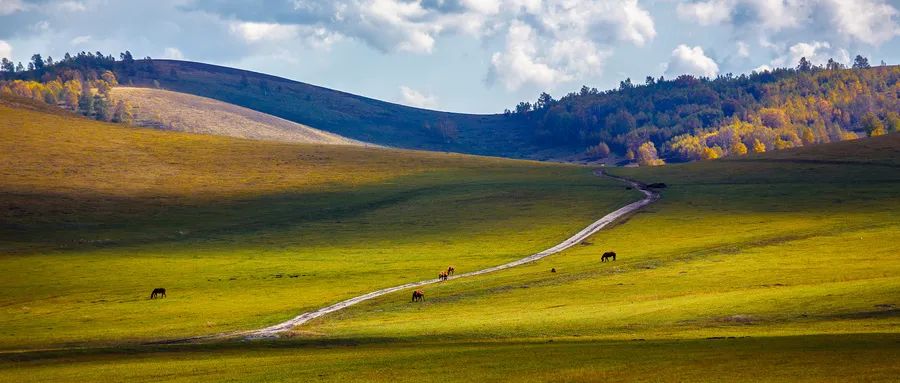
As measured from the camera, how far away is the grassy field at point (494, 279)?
117 feet

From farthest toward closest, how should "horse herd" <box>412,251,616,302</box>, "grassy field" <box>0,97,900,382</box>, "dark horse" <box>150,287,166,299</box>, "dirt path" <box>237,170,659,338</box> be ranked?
"dark horse" <box>150,287,166,299</box> → "horse herd" <box>412,251,616,302</box> → "dirt path" <box>237,170,659,338</box> → "grassy field" <box>0,97,900,382</box>

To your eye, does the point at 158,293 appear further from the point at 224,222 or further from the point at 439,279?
the point at 224,222

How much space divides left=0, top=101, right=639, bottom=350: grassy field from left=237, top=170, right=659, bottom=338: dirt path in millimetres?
1684

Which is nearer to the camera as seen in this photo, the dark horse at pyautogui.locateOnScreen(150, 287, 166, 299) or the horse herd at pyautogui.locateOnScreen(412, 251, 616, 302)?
the horse herd at pyautogui.locateOnScreen(412, 251, 616, 302)

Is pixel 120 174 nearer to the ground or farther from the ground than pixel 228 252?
farther from the ground

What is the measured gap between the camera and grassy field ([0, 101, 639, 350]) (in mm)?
65562

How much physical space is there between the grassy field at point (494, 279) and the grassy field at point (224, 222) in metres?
0.50

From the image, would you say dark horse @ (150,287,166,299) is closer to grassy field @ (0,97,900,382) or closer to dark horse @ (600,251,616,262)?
grassy field @ (0,97,900,382)

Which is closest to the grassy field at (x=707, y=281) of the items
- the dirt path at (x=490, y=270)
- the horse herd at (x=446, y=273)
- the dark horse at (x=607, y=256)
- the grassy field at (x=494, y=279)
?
the grassy field at (x=494, y=279)

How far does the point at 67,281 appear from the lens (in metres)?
77.1

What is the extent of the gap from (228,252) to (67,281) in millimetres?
18828

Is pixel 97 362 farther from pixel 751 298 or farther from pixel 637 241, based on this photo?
pixel 637 241

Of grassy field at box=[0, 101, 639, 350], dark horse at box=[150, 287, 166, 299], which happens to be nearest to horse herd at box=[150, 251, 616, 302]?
dark horse at box=[150, 287, 166, 299]

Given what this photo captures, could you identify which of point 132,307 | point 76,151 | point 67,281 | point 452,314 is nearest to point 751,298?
point 452,314
